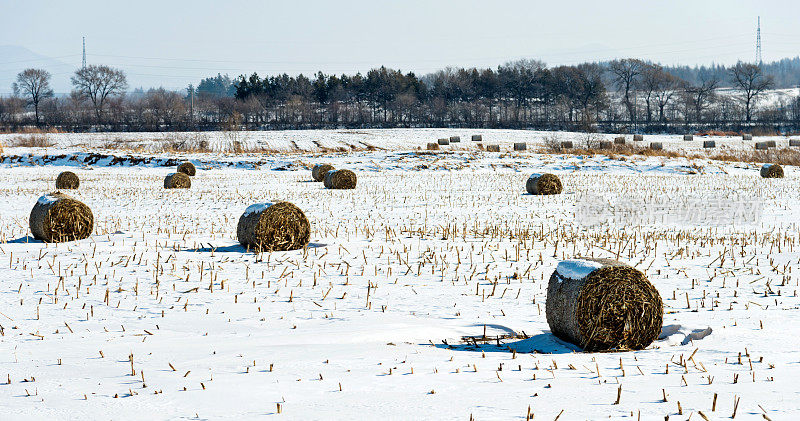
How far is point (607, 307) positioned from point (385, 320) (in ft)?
8.15

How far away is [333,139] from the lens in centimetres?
7294

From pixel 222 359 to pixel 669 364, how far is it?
385cm

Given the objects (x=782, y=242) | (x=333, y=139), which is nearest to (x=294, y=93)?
(x=333, y=139)

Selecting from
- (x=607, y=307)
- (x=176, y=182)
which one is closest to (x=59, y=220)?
(x=607, y=307)

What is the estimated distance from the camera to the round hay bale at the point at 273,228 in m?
12.5

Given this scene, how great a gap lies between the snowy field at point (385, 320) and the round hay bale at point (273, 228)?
0.37 m

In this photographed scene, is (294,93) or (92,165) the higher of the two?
(294,93)

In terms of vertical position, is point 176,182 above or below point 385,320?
above

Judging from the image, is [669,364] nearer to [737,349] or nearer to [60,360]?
[737,349]

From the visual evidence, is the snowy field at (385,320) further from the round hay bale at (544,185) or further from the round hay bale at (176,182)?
the round hay bale at (176,182)

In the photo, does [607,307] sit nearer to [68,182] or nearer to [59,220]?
[59,220]

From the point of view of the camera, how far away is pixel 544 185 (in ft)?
86.0

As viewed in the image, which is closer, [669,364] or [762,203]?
[669,364]

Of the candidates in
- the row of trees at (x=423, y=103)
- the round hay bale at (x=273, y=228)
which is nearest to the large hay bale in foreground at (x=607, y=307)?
the round hay bale at (x=273, y=228)
